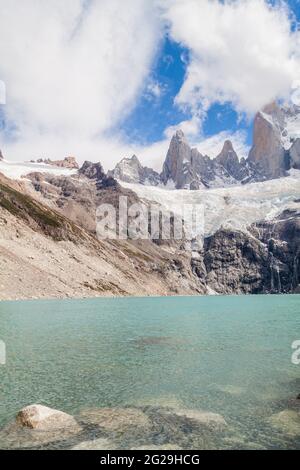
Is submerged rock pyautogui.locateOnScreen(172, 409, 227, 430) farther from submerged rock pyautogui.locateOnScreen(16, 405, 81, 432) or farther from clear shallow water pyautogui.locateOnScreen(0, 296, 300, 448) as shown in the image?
submerged rock pyautogui.locateOnScreen(16, 405, 81, 432)

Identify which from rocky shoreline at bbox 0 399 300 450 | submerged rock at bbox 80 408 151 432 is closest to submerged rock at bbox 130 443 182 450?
rocky shoreline at bbox 0 399 300 450

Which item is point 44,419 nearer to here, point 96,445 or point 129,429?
point 96,445

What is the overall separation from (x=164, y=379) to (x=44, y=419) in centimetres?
1102

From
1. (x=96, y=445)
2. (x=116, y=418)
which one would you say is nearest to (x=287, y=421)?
(x=116, y=418)

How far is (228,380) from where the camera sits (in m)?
28.3

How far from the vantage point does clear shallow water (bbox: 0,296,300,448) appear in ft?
61.0

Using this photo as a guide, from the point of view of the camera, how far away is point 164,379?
94.1 feet

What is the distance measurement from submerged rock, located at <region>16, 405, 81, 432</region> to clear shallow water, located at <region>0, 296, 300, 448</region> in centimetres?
100

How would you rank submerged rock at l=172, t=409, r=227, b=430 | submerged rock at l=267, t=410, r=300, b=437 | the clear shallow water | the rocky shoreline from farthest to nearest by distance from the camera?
submerged rock at l=172, t=409, r=227, b=430 < submerged rock at l=267, t=410, r=300, b=437 < the clear shallow water < the rocky shoreline

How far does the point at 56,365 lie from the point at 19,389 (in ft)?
22.2

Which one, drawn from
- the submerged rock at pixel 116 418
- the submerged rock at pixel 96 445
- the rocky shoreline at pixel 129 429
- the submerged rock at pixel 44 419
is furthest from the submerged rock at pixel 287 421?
the submerged rock at pixel 44 419

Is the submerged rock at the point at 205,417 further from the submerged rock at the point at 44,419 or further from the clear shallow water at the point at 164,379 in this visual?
the submerged rock at the point at 44,419

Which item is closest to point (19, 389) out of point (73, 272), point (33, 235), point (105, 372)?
point (105, 372)
